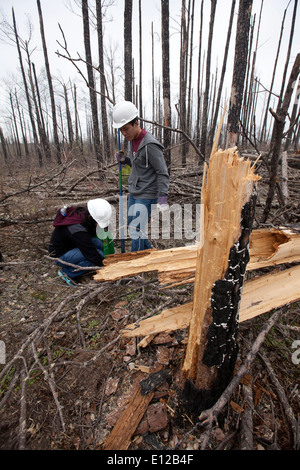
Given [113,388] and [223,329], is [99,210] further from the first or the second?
[223,329]

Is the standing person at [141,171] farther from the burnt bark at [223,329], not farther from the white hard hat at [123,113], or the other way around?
the burnt bark at [223,329]

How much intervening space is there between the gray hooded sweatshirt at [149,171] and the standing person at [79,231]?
0.48 m

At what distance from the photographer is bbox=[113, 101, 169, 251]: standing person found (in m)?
2.59

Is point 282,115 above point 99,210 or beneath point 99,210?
above

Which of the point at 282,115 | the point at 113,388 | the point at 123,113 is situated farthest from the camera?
the point at 123,113

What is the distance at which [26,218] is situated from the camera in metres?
4.23

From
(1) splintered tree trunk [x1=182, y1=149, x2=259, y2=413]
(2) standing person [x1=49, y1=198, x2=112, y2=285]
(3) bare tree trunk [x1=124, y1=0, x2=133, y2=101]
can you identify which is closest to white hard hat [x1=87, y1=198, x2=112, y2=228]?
(2) standing person [x1=49, y1=198, x2=112, y2=285]

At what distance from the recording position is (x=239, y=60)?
4129mm

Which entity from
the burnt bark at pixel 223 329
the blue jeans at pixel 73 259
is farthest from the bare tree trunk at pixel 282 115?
the blue jeans at pixel 73 259

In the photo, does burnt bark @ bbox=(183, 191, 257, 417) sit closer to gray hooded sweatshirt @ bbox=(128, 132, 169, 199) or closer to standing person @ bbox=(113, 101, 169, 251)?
standing person @ bbox=(113, 101, 169, 251)

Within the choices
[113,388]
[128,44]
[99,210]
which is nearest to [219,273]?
[113,388]

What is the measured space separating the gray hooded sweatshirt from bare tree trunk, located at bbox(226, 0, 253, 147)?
233 centimetres

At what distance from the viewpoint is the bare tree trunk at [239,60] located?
3.95m

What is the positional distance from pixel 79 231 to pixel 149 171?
1153 mm
